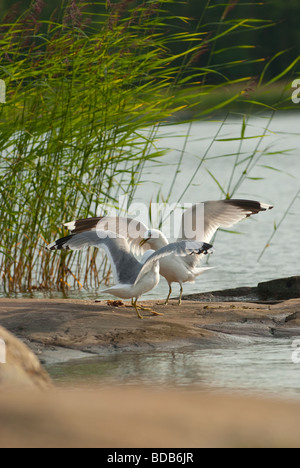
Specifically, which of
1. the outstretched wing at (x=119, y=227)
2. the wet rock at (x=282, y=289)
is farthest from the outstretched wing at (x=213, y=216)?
the wet rock at (x=282, y=289)

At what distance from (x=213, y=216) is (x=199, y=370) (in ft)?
7.25

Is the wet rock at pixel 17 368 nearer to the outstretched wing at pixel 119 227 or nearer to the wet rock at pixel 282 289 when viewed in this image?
the outstretched wing at pixel 119 227

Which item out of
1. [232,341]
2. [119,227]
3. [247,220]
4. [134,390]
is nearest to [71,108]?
[119,227]

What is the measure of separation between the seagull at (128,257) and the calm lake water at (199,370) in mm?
607

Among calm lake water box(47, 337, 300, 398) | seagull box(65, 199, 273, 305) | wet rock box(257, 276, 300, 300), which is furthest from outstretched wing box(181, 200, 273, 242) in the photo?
calm lake water box(47, 337, 300, 398)

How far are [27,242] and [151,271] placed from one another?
7.70 ft

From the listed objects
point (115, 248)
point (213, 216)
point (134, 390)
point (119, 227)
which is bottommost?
point (134, 390)

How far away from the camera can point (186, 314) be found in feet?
18.8

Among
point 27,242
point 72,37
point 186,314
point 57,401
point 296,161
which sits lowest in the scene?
point 57,401

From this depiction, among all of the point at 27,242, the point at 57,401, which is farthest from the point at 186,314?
the point at 57,401

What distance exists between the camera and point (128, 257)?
5.72m

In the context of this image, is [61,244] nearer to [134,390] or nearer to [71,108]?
[71,108]
